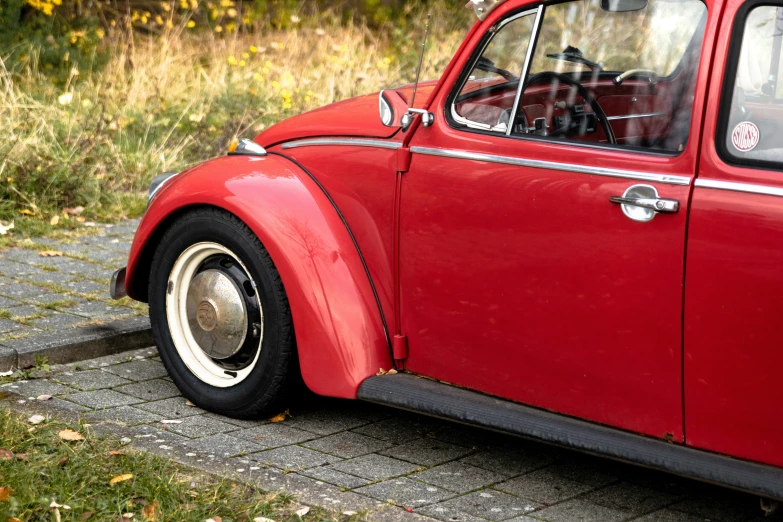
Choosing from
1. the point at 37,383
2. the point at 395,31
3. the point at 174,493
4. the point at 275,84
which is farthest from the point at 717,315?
the point at 395,31

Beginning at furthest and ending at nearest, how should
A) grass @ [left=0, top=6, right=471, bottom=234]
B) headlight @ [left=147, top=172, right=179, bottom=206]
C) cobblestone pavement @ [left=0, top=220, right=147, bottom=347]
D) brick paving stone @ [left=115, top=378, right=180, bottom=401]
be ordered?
1. grass @ [left=0, top=6, right=471, bottom=234]
2. cobblestone pavement @ [left=0, top=220, right=147, bottom=347]
3. headlight @ [left=147, top=172, right=179, bottom=206]
4. brick paving stone @ [left=115, top=378, right=180, bottom=401]

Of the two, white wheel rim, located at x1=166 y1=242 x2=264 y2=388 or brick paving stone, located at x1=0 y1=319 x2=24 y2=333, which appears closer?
white wheel rim, located at x1=166 y1=242 x2=264 y2=388

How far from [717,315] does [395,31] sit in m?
11.2

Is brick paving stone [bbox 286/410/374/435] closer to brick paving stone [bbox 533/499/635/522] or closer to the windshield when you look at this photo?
brick paving stone [bbox 533/499/635/522]

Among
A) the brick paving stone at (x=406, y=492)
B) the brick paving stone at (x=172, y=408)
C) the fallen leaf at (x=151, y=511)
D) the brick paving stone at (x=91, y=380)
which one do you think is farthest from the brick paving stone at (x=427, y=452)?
the brick paving stone at (x=91, y=380)

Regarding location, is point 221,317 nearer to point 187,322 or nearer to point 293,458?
point 187,322

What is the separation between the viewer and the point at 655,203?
3.21 m

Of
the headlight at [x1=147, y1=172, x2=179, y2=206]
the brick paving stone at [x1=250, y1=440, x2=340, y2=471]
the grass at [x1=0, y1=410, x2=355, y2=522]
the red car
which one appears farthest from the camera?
the headlight at [x1=147, y1=172, x2=179, y2=206]

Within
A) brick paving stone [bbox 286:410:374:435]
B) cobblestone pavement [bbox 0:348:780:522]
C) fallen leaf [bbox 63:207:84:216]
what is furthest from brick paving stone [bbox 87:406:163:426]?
fallen leaf [bbox 63:207:84:216]

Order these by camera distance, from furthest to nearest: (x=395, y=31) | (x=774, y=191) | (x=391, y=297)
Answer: (x=395, y=31) → (x=391, y=297) → (x=774, y=191)

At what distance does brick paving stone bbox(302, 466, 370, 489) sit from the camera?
3767 millimetres

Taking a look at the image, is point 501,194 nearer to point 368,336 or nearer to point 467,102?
point 467,102

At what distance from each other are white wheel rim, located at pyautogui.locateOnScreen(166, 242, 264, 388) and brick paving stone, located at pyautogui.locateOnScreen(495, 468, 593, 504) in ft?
4.14

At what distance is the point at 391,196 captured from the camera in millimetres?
3928
